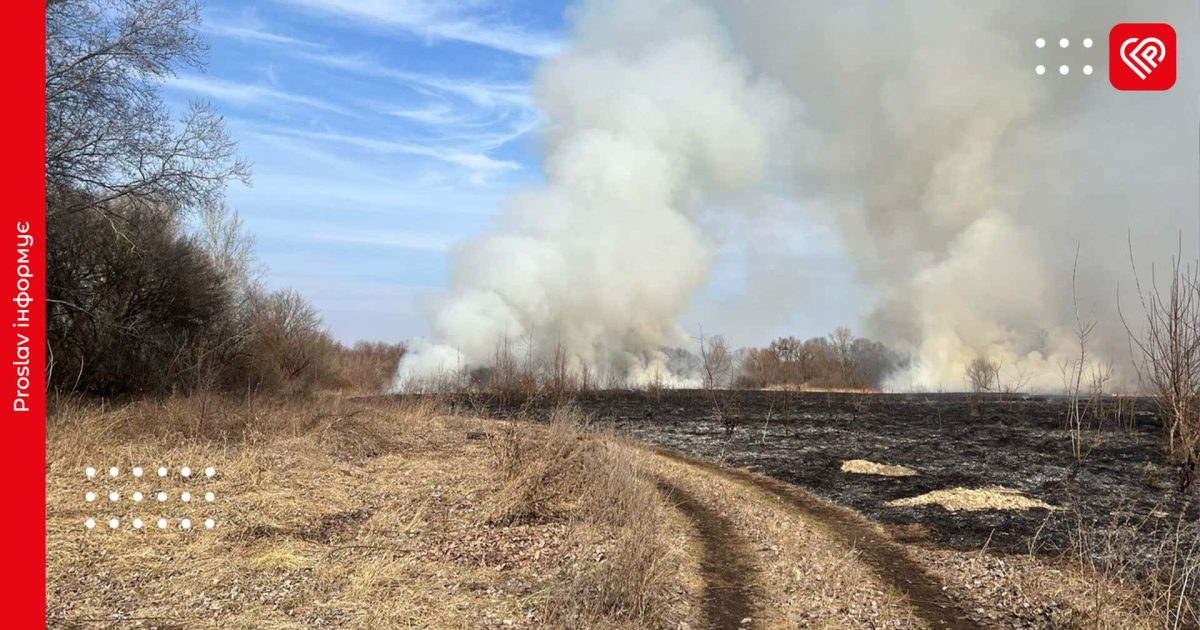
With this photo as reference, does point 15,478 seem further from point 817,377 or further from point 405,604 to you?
point 817,377

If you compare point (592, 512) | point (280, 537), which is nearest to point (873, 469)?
point (592, 512)

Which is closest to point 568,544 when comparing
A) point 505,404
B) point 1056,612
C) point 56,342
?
point 1056,612

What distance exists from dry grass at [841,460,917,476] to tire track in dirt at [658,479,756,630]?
17.9 feet

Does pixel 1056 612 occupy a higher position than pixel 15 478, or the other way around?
pixel 15 478

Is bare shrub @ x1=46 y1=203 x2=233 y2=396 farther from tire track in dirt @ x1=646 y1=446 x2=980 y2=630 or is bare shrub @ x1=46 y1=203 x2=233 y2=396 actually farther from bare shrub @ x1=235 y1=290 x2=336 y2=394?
tire track in dirt @ x1=646 y1=446 x2=980 y2=630

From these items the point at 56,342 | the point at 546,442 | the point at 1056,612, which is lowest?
the point at 1056,612

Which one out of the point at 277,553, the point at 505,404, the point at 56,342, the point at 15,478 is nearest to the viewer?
the point at 15,478

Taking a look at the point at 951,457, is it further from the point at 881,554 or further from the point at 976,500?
the point at 881,554

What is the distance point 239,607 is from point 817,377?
5290cm

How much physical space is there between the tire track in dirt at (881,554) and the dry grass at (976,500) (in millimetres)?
1547

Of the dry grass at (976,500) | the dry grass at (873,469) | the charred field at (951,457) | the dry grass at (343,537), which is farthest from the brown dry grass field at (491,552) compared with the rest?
the dry grass at (873,469)

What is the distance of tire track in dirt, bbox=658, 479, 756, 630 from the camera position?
24.4 ft

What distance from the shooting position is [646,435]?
2278cm

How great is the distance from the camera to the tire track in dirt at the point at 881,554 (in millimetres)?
7648
